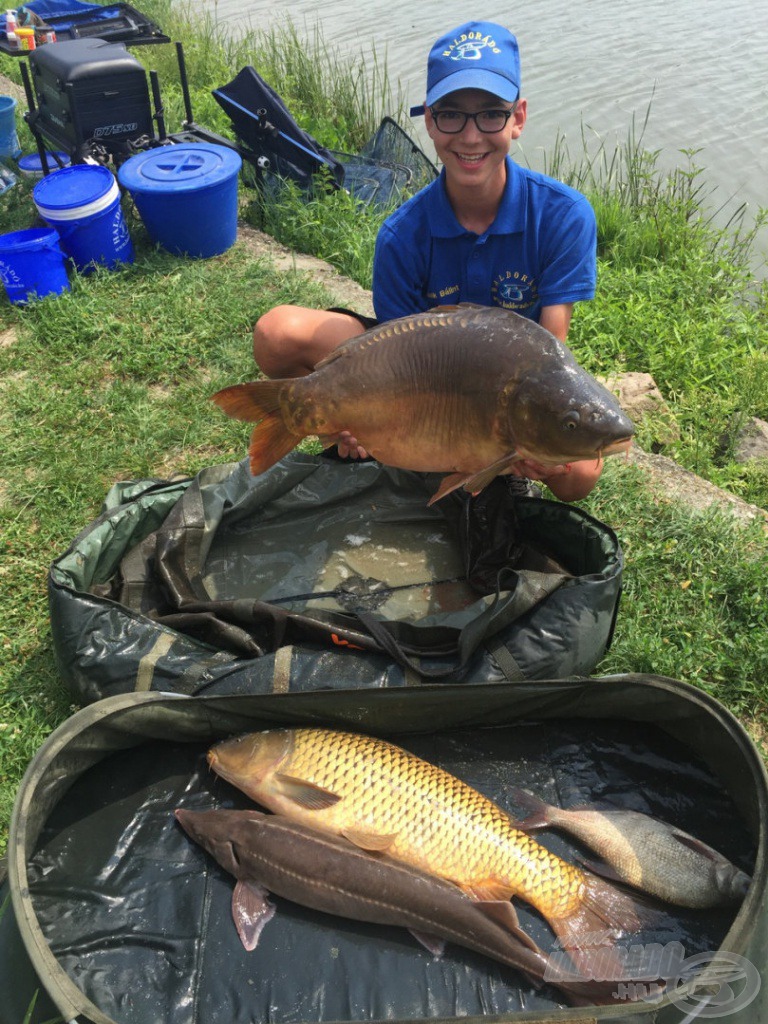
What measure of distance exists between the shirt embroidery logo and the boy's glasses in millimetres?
414

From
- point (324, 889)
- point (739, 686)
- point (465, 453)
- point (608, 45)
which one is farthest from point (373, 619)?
point (608, 45)

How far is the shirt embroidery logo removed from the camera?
2557 millimetres

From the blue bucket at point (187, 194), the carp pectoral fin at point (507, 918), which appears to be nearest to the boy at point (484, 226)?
the carp pectoral fin at point (507, 918)

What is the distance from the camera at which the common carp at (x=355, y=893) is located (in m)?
1.69

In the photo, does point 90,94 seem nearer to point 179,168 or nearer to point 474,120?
point 179,168

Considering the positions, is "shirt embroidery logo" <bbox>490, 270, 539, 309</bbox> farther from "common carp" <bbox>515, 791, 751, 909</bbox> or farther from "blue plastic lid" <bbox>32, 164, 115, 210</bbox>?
"blue plastic lid" <bbox>32, 164, 115, 210</bbox>

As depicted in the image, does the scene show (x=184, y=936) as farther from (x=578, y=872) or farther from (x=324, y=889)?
(x=578, y=872)

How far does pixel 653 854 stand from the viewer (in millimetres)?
1848

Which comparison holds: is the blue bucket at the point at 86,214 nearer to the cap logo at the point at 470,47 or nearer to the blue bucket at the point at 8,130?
the blue bucket at the point at 8,130

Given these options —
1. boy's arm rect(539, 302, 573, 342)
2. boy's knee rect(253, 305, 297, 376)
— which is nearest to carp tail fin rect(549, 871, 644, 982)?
boy's arm rect(539, 302, 573, 342)

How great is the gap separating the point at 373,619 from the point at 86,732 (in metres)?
0.75

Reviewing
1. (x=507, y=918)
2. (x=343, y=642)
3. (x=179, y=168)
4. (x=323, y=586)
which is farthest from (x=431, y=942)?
(x=179, y=168)

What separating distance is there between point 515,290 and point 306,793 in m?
1.58

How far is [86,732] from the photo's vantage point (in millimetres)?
1883
